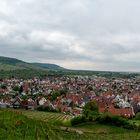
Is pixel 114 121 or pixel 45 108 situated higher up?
pixel 114 121

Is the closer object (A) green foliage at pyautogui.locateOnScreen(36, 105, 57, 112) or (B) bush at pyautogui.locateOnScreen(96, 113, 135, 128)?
(B) bush at pyautogui.locateOnScreen(96, 113, 135, 128)

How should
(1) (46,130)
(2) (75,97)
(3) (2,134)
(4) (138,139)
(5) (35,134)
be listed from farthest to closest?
(2) (75,97) → (4) (138,139) → (1) (46,130) → (5) (35,134) → (3) (2,134)

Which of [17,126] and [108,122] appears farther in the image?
[108,122]

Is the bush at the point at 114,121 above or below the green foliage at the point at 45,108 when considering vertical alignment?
above

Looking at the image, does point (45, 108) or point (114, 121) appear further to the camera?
point (45, 108)

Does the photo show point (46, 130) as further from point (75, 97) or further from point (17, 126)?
point (75, 97)

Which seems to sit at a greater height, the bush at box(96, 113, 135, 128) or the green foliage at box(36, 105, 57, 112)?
the bush at box(96, 113, 135, 128)

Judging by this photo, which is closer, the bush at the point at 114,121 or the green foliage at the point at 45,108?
the bush at the point at 114,121

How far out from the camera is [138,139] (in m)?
49.6

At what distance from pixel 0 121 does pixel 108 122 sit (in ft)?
114

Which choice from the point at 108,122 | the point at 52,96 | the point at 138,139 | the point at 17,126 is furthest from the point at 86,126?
the point at 52,96

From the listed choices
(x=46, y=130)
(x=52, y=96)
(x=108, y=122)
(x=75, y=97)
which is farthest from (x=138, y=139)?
(x=52, y=96)

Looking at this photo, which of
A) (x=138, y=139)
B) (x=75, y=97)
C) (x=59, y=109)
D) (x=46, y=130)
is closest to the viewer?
(x=46, y=130)

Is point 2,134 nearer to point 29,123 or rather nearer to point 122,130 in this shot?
point 29,123
